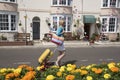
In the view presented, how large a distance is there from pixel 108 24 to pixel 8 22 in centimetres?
1222

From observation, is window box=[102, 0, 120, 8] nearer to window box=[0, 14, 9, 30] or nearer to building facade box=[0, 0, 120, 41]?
building facade box=[0, 0, 120, 41]

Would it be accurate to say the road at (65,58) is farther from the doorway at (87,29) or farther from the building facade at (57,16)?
the doorway at (87,29)

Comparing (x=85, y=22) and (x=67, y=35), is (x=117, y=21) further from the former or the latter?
(x=67, y=35)

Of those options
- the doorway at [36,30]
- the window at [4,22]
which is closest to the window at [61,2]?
the doorway at [36,30]

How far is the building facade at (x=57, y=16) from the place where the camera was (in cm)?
2462

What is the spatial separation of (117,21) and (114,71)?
1007 inches

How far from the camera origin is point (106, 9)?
28.2 m

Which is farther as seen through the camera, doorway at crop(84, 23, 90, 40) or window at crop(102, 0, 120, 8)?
doorway at crop(84, 23, 90, 40)

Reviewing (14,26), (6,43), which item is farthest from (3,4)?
(6,43)

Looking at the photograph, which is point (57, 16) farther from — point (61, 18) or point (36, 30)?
point (36, 30)

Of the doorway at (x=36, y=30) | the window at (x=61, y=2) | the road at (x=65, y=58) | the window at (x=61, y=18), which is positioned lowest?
the road at (x=65, y=58)

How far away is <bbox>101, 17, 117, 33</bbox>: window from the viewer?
28.4 metres

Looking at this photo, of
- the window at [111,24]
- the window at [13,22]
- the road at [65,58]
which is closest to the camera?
the road at [65,58]

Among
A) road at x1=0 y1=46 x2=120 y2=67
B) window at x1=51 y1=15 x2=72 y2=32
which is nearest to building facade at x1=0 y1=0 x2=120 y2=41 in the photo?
window at x1=51 y1=15 x2=72 y2=32
